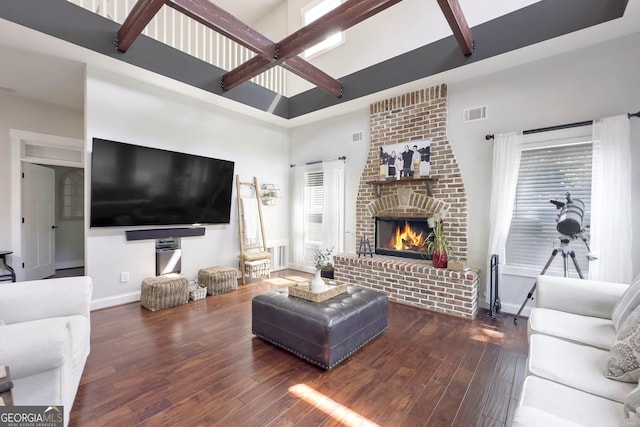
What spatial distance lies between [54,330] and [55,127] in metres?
4.82

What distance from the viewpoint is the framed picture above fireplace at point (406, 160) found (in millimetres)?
4027

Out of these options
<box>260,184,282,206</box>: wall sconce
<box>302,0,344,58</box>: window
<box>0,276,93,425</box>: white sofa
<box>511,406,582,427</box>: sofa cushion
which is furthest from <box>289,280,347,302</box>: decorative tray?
<box>302,0,344,58</box>: window

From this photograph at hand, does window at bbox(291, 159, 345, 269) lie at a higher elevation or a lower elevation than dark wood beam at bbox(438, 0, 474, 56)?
lower

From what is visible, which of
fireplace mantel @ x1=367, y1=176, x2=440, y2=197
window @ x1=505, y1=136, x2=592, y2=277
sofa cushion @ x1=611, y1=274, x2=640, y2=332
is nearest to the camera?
sofa cushion @ x1=611, y1=274, x2=640, y2=332

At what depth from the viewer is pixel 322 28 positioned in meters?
2.80

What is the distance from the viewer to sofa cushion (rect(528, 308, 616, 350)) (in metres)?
1.71

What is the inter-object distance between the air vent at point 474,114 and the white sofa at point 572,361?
2.20m

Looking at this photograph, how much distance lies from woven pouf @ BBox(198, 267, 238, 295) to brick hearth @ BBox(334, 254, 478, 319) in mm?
1667

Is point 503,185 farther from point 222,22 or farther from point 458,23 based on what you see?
point 222,22

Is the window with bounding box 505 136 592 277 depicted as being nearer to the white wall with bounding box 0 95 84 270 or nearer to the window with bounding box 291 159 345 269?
the window with bounding box 291 159 345 269

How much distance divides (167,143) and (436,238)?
404 centimetres

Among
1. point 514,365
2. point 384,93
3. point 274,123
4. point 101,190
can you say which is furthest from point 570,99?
point 101,190

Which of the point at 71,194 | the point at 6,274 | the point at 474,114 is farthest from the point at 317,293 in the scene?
the point at 71,194

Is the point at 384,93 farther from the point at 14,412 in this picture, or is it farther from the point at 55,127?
the point at 55,127
